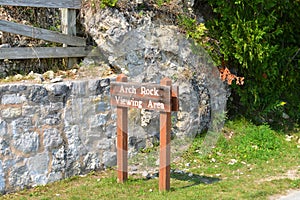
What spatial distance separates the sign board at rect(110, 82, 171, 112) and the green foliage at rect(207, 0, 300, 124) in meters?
2.76

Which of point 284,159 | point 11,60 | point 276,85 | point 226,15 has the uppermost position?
point 226,15

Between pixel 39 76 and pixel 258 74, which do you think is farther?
pixel 258 74

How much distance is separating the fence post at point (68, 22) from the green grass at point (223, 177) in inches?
71.1

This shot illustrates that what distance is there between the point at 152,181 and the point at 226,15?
346cm

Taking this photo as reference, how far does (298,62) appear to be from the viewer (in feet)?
30.7

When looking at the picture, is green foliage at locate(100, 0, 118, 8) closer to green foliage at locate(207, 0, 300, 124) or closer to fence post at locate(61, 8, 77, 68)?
fence post at locate(61, 8, 77, 68)

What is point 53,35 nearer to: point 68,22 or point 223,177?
point 68,22

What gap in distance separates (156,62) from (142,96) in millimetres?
1864

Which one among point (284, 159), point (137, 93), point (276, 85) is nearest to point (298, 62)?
point (276, 85)

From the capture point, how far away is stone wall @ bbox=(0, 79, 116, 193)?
578 centimetres

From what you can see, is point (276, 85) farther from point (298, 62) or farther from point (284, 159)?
point (284, 159)

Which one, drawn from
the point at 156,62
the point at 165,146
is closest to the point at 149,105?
the point at 165,146

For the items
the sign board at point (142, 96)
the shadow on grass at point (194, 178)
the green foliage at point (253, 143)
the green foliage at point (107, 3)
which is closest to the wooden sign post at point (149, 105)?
the sign board at point (142, 96)

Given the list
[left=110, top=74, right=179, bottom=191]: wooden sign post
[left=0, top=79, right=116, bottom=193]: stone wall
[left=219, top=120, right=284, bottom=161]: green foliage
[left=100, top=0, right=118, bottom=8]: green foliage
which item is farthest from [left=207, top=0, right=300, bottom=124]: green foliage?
[left=110, top=74, right=179, bottom=191]: wooden sign post
